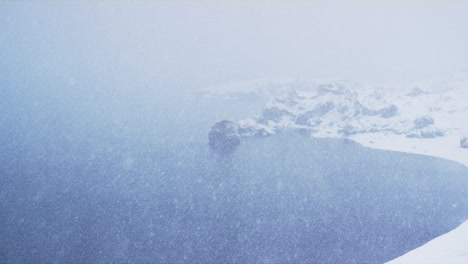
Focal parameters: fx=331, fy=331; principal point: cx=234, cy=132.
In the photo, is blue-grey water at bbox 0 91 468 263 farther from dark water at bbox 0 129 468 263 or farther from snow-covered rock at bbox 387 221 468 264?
snow-covered rock at bbox 387 221 468 264

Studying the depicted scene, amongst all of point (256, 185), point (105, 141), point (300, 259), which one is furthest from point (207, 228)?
point (105, 141)

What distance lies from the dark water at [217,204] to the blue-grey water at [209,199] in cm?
22

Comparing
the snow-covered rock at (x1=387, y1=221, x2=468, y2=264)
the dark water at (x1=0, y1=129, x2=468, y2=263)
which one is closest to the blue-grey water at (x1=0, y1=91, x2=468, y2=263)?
the dark water at (x1=0, y1=129, x2=468, y2=263)

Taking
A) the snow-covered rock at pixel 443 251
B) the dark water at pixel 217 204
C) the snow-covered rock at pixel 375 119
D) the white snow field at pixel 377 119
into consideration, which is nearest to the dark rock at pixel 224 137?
the dark water at pixel 217 204

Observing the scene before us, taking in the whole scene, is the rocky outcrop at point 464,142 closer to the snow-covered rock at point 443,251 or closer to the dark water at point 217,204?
the dark water at point 217,204

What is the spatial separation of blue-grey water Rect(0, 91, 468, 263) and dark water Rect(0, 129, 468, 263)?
0.73ft

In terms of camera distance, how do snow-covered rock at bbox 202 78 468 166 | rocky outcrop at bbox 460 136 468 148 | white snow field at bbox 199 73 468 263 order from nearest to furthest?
rocky outcrop at bbox 460 136 468 148 → white snow field at bbox 199 73 468 263 → snow-covered rock at bbox 202 78 468 166

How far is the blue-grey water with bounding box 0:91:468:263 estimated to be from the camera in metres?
41.1

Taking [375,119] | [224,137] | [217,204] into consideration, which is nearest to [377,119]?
[375,119]

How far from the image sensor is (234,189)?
6216 centimetres

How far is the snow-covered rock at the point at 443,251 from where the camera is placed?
113ft

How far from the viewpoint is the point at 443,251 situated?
37406 millimetres

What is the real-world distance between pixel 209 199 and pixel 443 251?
34012 mm

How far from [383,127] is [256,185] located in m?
63.9
